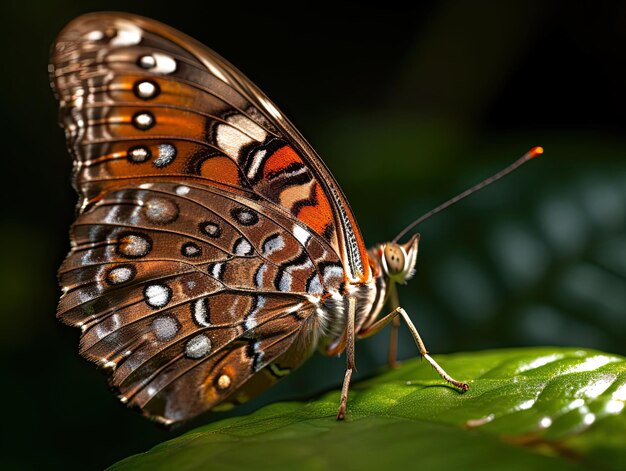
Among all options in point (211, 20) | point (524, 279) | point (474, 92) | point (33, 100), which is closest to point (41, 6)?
point (33, 100)

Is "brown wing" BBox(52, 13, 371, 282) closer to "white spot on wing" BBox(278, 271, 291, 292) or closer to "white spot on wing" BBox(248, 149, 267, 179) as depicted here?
"white spot on wing" BBox(248, 149, 267, 179)

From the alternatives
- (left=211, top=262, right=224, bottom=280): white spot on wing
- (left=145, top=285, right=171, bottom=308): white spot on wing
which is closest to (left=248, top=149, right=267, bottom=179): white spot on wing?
(left=211, top=262, right=224, bottom=280): white spot on wing

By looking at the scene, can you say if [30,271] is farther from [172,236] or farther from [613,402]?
[613,402]

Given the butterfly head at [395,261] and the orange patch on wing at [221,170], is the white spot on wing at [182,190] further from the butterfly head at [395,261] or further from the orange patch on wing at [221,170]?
the butterfly head at [395,261]

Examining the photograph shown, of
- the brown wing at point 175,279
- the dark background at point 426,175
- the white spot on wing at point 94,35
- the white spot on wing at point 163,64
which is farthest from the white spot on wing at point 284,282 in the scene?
the white spot on wing at point 94,35

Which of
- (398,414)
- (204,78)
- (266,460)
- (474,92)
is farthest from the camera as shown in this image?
(474,92)

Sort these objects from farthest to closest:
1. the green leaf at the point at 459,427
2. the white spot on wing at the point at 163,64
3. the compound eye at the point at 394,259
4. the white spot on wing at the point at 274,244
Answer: the compound eye at the point at 394,259 < the white spot on wing at the point at 274,244 < the white spot on wing at the point at 163,64 < the green leaf at the point at 459,427

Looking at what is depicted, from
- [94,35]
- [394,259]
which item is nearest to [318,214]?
[394,259]
